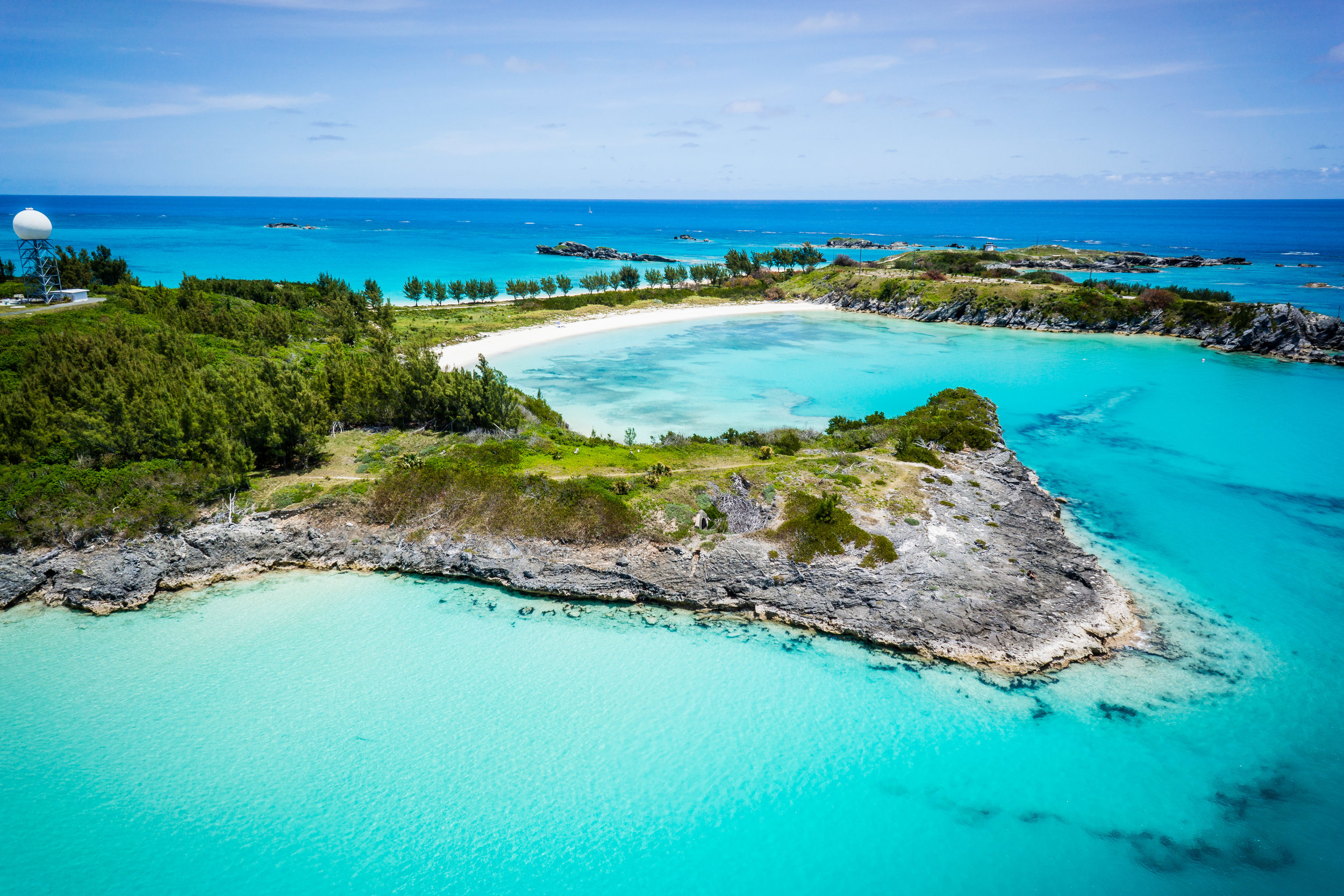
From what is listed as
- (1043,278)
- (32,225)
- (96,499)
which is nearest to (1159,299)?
(1043,278)

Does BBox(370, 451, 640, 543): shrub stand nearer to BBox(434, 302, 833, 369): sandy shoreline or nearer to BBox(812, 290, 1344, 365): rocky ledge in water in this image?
BBox(434, 302, 833, 369): sandy shoreline

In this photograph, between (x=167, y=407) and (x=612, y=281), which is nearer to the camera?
(x=167, y=407)

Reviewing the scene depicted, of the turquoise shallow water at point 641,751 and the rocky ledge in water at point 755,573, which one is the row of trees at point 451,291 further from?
the turquoise shallow water at point 641,751

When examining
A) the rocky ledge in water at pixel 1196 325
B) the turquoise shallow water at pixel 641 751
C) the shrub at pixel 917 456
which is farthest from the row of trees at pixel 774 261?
the turquoise shallow water at pixel 641 751

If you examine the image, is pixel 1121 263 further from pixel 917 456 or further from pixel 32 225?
pixel 32 225

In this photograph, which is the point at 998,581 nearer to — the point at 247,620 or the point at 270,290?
the point at 247,620

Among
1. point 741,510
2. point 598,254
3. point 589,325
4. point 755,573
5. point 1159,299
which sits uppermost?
point 598,254
